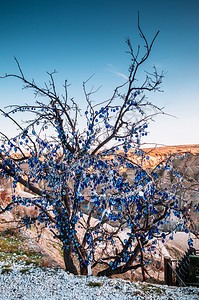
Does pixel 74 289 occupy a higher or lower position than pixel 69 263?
lower

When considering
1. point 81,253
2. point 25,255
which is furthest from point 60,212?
point 25,255

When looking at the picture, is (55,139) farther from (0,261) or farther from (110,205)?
(0,261)

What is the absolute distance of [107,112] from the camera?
5859 mm

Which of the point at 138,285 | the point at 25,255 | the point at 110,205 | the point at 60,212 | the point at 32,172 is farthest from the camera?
the point at 25,255

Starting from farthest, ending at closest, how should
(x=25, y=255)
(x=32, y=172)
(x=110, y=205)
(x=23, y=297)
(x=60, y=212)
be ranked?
(x=25, y=255) < (x=60, y=212) < (x=32, y=172) < (x=23, y=297) < (x=110, y=205)

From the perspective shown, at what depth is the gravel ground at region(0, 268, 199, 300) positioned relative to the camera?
4625mm

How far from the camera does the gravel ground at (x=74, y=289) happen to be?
4625 millimetres

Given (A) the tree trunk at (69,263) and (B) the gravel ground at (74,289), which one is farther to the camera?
(A) the tree trunk at (69,263)

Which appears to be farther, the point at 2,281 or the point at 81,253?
the point at 81,253

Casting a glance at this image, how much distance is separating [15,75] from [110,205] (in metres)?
4.23

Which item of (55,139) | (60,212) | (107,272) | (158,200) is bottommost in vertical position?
(107,272)

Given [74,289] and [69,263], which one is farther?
[69,263]

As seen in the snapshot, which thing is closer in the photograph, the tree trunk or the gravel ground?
the gravel ground

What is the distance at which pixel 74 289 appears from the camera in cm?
490
